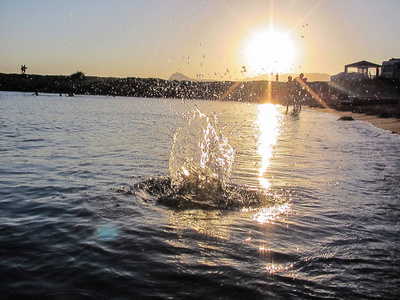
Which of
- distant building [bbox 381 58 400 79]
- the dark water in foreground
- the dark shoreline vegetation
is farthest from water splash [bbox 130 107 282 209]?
distant building [bbox 381 58 400 79]

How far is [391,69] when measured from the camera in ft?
229

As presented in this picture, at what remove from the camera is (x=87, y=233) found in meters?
5.54

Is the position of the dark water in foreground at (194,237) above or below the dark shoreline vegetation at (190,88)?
below

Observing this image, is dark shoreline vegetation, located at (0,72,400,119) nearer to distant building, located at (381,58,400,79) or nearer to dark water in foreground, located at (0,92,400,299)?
→ distant building, located at (381,58,400,79)

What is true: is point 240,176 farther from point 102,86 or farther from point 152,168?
point 102,86

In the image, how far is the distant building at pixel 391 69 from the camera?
6794 cm

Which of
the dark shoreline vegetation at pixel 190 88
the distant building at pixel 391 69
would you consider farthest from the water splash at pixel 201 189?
the distant building at pixel 391 69

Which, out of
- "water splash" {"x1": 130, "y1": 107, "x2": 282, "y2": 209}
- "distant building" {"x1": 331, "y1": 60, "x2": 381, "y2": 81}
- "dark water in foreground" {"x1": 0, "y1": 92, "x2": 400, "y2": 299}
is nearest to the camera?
"dark water in foreground" {"x1": 0, "y1": 92, "x2": 400, "y2": 299}

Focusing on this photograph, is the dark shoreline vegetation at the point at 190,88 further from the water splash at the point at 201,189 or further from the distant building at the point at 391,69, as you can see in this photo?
the water splash at the point at 201,189

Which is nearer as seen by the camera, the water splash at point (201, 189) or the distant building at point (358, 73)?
the water splash at point (201, 189)

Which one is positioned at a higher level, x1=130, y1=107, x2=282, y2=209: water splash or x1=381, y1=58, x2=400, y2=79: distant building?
x1=381, y1=58, x2=400, y2=79: distant building

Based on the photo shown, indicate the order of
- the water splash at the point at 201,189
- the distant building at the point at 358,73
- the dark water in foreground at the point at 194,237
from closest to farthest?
the dark water in foreground at the point at 194,237, the water splash at the point at 201,189, the distant building at the point at 358,73

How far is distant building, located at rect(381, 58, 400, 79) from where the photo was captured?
67.9 metres

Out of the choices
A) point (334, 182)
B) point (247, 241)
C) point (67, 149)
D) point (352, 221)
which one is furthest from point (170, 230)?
point (67, 149)
